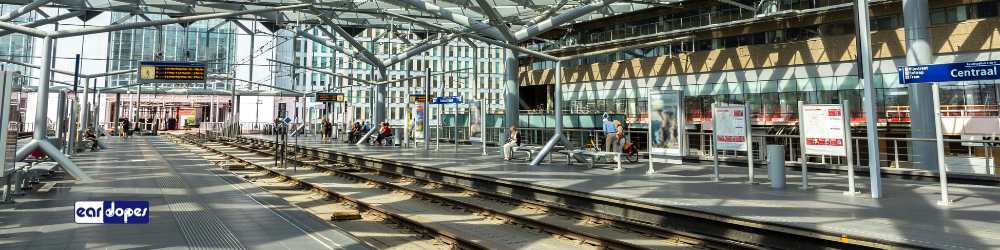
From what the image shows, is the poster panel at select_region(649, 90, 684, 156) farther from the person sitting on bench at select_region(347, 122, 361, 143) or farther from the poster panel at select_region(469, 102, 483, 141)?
the person sitting on bench at select_region(347, 122, 361, 143)

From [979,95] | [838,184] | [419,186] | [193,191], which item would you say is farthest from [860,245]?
[979,95]

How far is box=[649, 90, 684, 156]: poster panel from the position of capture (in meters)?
12.1

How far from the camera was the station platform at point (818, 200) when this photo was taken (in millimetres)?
5258

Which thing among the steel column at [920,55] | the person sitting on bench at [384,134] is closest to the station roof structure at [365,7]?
the person sitting on bench at [384,134]

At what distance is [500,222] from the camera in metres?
7.97

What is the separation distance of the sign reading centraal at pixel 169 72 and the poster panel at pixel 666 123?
1782cm

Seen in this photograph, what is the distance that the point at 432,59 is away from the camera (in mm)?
72875

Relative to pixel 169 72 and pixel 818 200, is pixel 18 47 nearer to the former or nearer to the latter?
pixel 169 72

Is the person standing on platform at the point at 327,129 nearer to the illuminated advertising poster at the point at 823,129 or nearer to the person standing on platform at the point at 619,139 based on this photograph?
the person standing on platform at the point at 619,139

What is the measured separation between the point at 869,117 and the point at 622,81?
27721 mm

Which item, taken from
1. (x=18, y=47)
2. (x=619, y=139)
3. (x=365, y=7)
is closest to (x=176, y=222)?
(x=619, y=139)

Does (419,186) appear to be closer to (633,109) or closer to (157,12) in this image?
(633,109)

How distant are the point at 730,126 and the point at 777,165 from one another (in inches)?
69.0

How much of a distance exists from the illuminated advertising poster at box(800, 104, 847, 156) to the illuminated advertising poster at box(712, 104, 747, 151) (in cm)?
148
